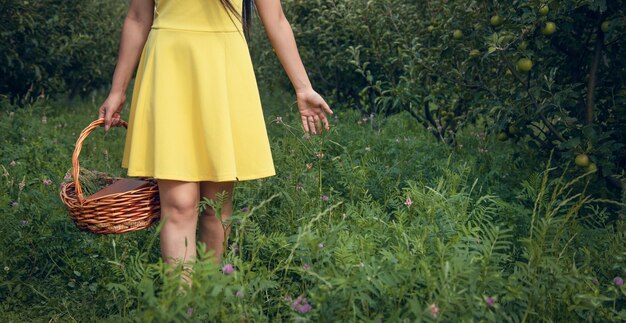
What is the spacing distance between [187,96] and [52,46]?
5390 mm

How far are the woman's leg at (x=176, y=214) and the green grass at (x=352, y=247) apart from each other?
0.22ft

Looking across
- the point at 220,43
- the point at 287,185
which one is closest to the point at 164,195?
the point at 220,43

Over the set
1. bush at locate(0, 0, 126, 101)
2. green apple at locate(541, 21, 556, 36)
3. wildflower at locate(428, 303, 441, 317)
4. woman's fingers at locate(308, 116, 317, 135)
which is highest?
green apple at locate(541, 21, 556, 36)

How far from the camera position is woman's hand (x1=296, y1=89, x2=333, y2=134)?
3236mm

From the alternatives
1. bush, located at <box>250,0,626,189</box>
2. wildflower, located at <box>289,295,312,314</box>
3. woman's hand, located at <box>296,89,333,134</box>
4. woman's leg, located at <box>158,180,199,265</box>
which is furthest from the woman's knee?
bush, located at <box>250,0,626,189</box>

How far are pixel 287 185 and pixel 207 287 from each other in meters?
1.69

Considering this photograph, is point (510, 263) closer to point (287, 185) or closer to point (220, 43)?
point (287, 185)

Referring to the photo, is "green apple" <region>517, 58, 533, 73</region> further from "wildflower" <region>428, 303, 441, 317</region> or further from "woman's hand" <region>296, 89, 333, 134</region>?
"wildflower" <region>428, 303, 441, 317</region>

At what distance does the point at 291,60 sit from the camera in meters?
3.28

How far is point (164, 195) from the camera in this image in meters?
3.15

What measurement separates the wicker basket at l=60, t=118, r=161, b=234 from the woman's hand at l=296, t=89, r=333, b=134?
2.00 ft

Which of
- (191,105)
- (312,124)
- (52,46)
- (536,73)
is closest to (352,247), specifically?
(312,124)

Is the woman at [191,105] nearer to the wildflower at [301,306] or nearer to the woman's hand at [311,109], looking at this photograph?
the woman's hand at [311,109]

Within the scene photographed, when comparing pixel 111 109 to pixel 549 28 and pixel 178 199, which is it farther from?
pixel 549 28
